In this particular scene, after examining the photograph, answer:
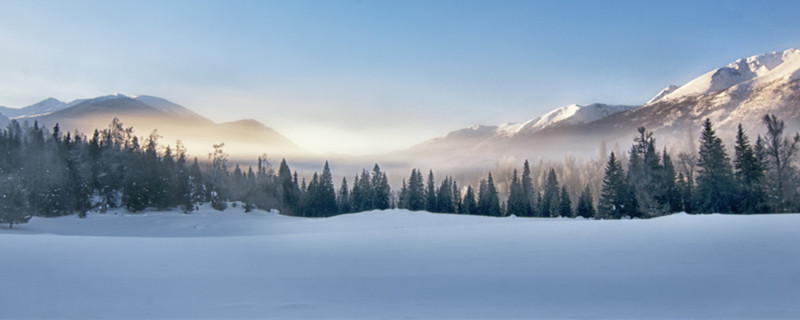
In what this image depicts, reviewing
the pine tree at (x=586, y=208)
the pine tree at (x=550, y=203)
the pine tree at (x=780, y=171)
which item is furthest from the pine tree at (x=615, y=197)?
the pine tree at (x=550, y=203)

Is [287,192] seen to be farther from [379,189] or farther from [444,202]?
[444,202]

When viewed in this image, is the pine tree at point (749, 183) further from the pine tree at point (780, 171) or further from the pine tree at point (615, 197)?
the pine tree at point (615, 197)

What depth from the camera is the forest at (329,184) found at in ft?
114

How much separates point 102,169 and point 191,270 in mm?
49865

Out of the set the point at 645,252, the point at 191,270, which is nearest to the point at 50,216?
the point at 191,270

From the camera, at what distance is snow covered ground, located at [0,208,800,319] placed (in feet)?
22.2

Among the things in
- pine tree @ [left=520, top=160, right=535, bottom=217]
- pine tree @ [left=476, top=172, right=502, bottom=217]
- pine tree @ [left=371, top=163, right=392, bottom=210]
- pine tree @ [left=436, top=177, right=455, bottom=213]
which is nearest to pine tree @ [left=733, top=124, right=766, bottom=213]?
pine tree @ [left=520, top=160, right=535, bottom=217]

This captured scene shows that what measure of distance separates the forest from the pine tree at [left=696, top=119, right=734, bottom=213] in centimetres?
8

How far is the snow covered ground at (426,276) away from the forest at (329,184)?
2971 cm

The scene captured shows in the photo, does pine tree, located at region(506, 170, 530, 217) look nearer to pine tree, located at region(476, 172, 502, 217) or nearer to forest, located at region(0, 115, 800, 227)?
forest, located at region(0, 115, 800, 227)

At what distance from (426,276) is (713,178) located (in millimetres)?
39364

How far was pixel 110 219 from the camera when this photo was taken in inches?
1615

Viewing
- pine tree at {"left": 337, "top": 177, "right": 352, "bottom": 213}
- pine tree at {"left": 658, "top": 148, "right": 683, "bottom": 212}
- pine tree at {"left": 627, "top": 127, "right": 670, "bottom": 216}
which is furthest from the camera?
pine tree at {"left": 337, "top": 177, "right": 352, "bottom": 213}

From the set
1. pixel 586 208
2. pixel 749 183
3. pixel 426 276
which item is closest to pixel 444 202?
pixel 586 208
